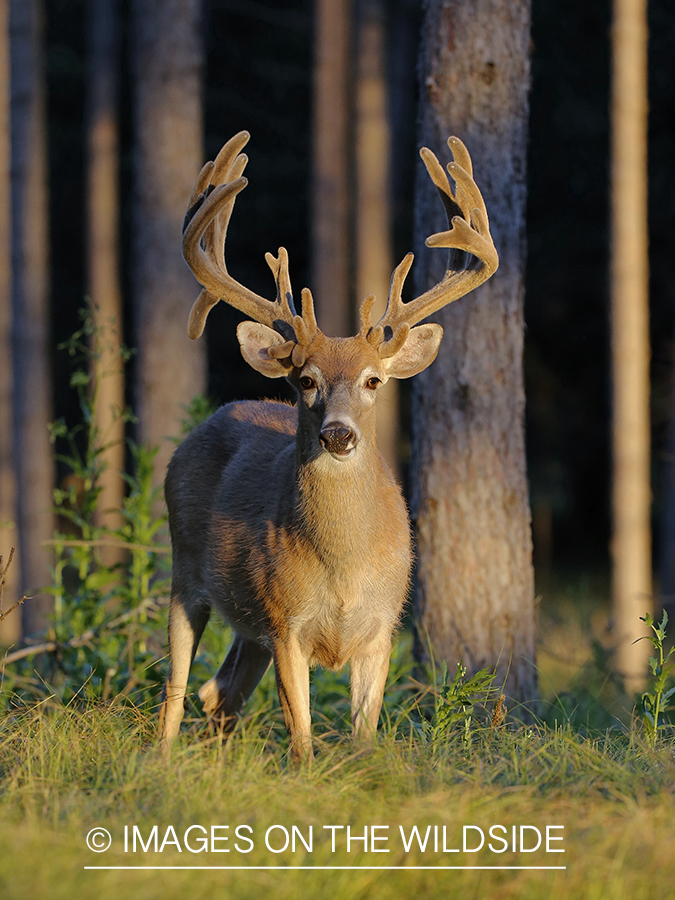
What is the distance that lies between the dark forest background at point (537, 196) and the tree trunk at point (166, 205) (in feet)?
21.8

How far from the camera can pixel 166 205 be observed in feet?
34.1

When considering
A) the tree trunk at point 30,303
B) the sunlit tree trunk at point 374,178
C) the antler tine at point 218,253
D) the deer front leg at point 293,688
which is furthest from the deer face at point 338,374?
the sunlit tree trunk at point 374,178

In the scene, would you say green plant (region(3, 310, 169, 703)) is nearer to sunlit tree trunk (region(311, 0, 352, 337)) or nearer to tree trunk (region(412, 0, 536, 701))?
tree trunk (region(412, 0, 536, 701))

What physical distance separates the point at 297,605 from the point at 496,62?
333cm

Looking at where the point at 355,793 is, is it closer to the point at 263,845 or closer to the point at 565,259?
the point at 263,845

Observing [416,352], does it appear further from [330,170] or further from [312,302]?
[330,170]

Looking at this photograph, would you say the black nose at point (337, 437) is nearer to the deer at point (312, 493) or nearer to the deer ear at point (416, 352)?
the deer at point (312, 493)

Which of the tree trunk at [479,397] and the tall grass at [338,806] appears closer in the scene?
the tall grass at [338,806]

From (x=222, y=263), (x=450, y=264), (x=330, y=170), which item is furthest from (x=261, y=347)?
(x=330, y=170)

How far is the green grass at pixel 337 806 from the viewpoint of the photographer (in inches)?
132

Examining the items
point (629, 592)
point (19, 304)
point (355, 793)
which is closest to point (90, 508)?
point (355, 793)

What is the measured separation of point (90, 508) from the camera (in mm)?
6645

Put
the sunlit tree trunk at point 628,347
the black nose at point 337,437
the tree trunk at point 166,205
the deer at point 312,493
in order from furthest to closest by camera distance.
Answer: the tree trunk at point 166,205 → the sunlit tree trunk at point 628,347 → the deer at point 312,493 → the black nose at point 337,437

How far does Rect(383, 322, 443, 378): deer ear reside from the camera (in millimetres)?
5457
